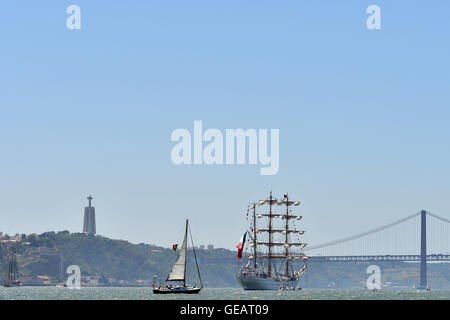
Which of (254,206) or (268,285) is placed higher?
(254,206)
